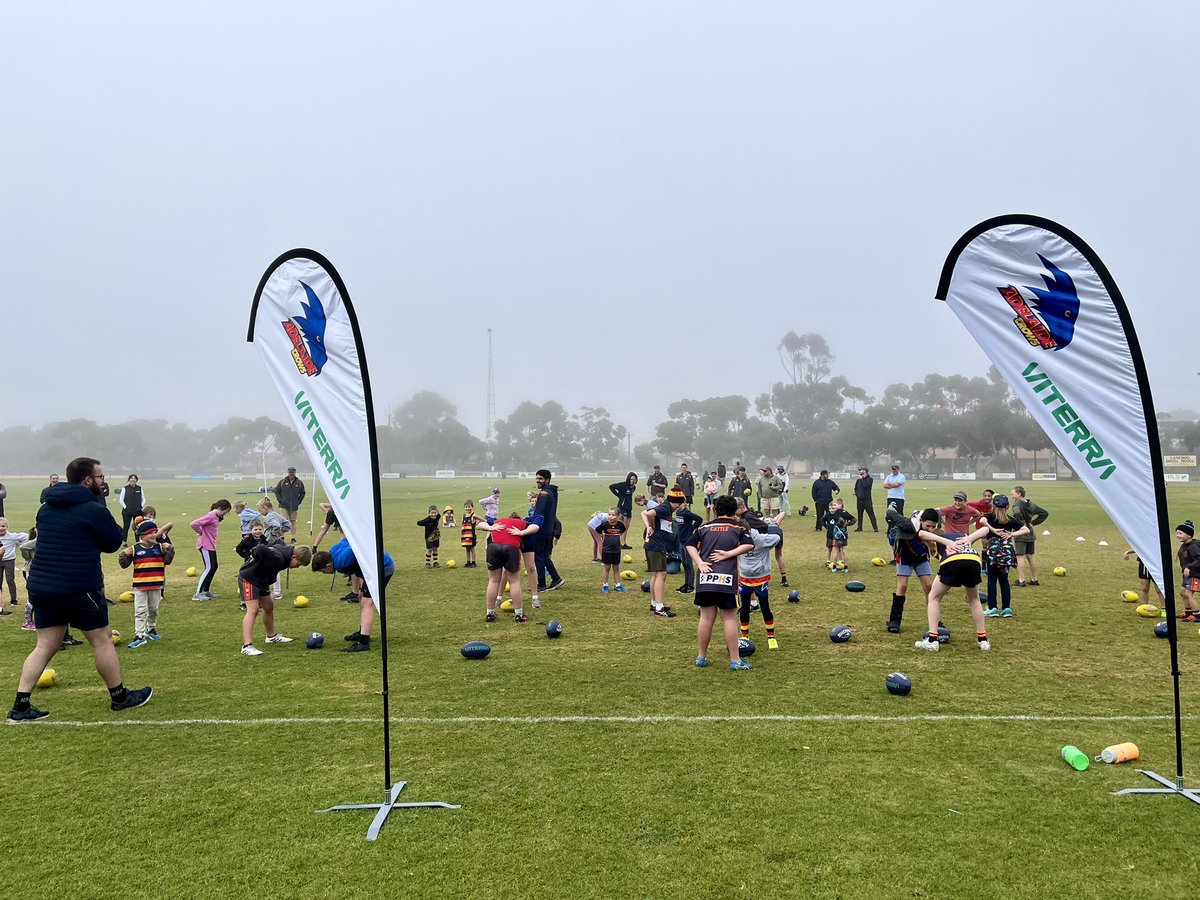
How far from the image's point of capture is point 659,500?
1234cm

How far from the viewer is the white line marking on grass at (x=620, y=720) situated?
6551 mm

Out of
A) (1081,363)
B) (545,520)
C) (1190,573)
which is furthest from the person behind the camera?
(545,520)

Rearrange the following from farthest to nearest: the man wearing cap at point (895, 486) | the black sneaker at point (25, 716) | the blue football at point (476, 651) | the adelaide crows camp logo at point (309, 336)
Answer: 1. the man wearing cap at point (895, 486)
2. the blue football at point (476, 651)
3. the black sneaker at point (25, 716)
4. the adelaide crows camp logo at point (309, 336)

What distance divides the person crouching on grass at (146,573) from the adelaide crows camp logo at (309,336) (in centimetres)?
586

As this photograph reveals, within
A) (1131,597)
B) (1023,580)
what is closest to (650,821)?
(1131,597)

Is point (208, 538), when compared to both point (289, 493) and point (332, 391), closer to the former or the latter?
point (289, 493)

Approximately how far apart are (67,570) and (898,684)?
760 cm

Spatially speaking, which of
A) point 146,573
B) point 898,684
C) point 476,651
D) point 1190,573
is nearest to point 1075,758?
point 898,684

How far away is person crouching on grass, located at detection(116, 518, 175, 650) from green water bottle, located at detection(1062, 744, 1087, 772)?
9984 millimetres

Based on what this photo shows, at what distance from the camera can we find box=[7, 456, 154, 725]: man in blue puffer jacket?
6.55 m

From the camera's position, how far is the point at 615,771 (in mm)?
5465

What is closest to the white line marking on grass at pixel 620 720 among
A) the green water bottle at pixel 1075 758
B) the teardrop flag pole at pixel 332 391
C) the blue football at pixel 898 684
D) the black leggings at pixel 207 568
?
the blue football at pixel 898 684

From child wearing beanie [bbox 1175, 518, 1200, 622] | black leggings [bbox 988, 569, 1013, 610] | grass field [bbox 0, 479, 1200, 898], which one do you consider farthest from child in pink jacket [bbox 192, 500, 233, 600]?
child wearing beanie [bbox 1175, 518, 1200, 622]

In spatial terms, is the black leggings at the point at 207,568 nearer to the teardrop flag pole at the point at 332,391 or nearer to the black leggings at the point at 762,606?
the teardrop flag pole at the point at 332,391
